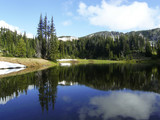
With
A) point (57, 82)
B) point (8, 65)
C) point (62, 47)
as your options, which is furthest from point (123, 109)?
point (62, 47)

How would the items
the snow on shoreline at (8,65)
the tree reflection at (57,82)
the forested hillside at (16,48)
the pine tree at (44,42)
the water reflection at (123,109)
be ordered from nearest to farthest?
the water reflection at (123,109) → the tree reflection at (57,82) → the snow on shoreline at (8,65) → the pine tree at (44,42) → the forested hillside at (16,48)

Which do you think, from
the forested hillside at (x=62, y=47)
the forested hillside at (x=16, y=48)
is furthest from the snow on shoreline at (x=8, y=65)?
the forested hillside at (x=16, y=48)

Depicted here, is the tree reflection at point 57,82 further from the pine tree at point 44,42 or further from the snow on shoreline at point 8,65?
the pine tree at point 44,42

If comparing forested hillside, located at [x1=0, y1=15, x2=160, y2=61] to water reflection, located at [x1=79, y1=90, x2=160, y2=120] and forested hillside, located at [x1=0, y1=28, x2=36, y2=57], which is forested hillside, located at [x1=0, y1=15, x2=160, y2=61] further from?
water reflection, located at [x1=79, y1=90, x2=160, y2=120]

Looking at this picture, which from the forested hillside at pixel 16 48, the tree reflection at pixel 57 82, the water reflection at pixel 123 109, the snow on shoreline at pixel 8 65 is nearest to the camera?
the water reflection at pixel 123 109

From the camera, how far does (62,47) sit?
12731cm

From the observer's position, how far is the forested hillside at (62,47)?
66938 mm

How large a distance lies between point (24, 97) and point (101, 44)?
167 m

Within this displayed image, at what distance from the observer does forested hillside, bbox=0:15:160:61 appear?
6694cm

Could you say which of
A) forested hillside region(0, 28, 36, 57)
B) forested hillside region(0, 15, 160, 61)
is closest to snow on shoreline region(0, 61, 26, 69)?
forested hillside region(0, 15, 160, 61)

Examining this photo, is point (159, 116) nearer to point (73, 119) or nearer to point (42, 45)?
point (73, 119)

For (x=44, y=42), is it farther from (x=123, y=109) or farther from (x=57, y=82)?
(x=123, y=109)

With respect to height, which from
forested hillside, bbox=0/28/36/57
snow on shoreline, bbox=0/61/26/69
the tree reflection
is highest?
forested hillside, bbox=0/28/36/57

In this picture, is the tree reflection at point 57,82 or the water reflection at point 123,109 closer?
the water reflection at point 123,109
